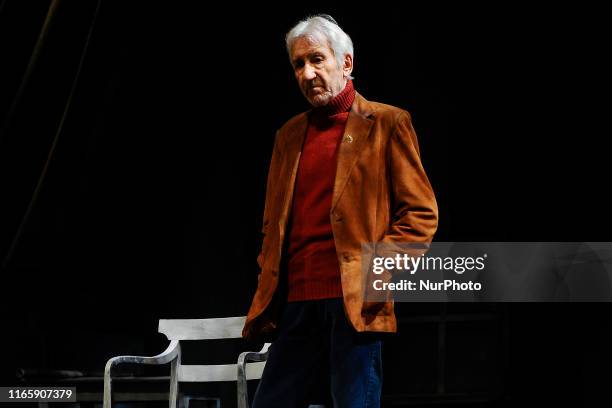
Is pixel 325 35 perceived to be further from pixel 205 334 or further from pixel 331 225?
pixel 205 334

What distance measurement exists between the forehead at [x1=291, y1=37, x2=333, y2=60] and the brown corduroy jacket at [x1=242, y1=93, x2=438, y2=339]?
0.15 metres

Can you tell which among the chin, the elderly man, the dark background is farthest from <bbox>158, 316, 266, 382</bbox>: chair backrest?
the chin

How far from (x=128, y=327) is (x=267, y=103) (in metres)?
1.24

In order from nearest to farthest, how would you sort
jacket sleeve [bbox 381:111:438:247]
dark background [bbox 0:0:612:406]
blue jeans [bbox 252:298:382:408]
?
blue jeans [bbox 252:298:382:408] → jacket sleeve [bbox 381:111:438:247] → dark background [bbox 0:0:612:406]

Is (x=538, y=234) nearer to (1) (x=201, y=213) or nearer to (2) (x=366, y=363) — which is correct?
(1) (x=201, y=213)

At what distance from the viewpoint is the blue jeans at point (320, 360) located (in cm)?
179

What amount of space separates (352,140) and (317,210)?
18 cm

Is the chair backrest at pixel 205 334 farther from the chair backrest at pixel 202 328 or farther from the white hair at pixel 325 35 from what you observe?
the white hair at pixel 325 35

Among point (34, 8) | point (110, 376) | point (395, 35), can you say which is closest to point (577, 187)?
point (395, 35)

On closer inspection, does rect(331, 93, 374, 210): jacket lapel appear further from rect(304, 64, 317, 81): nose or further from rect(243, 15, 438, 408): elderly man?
rect(304, 64, 317, 81): nose

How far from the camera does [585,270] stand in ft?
10.5

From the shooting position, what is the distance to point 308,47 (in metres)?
2.01

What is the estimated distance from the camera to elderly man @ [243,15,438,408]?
182cm

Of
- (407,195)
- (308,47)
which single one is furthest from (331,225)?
(308,47)
